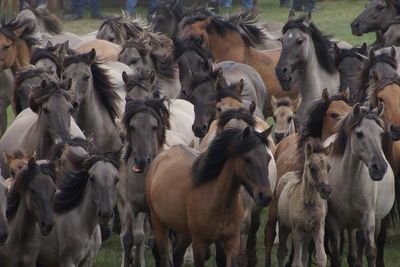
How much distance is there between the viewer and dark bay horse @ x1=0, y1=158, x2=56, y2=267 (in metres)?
9.12

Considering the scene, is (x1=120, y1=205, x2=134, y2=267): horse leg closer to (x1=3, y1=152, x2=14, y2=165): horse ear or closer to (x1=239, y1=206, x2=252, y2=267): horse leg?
(x1=239, y1=206, x2=252, y2=267): horse leg

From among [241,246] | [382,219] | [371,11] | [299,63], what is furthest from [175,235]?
[371,11]

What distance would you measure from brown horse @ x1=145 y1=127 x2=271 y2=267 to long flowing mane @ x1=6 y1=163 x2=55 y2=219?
1.10 m

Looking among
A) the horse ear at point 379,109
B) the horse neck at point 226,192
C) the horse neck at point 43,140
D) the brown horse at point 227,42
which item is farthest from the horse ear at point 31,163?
the brown horse at point 227,42

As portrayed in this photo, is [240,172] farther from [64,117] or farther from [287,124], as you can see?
[287,124]

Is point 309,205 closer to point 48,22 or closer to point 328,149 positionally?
point 328,149

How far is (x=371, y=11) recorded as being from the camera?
57.1 feet

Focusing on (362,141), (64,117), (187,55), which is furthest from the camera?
(187,55)

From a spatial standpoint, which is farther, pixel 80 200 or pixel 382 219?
pixel 382 219

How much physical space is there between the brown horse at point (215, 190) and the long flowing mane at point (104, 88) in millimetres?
2528

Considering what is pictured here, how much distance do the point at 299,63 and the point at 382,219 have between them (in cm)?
324

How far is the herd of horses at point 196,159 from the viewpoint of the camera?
9.56 meters

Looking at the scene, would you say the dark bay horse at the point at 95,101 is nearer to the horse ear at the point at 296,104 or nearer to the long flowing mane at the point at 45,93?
the long flowing mane at the point at 45,93

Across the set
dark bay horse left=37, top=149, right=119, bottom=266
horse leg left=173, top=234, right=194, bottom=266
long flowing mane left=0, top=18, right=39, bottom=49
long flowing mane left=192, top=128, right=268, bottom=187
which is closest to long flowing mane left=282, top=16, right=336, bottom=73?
long flowing mane left=0, top=18, right=39, bottom=49
